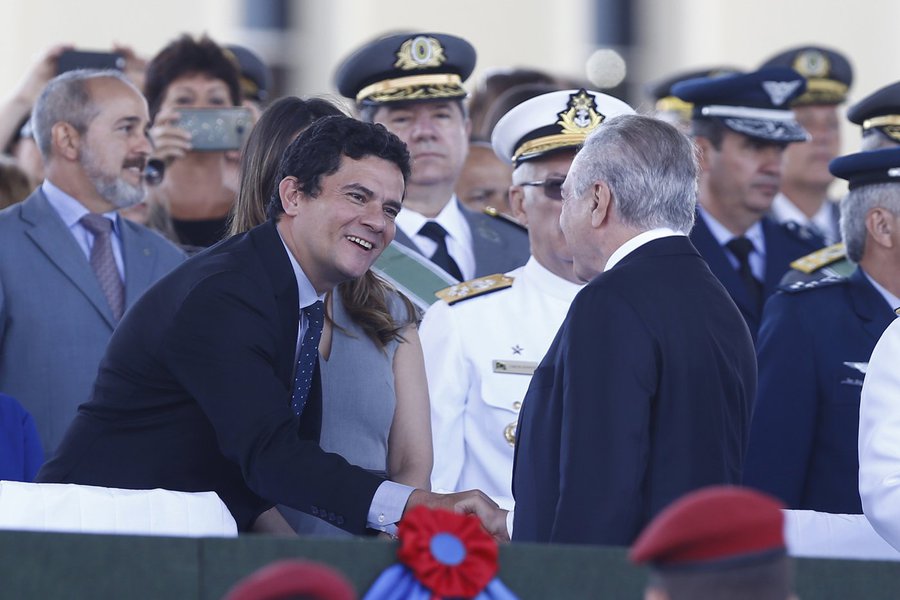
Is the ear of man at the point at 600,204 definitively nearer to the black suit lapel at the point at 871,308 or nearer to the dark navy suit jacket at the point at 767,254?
the black suit lapel at the point at 871,308

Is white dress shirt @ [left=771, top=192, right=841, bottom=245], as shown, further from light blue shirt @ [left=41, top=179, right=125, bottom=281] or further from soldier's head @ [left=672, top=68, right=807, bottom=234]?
light blue shirt @ [left=41, top=179, right=125, bottom=281]

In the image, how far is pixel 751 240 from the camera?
5.72m

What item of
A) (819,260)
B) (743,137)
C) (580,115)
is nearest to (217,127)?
(580,115)

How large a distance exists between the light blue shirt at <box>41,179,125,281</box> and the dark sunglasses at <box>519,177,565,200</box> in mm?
1316

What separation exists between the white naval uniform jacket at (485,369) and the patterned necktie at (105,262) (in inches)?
38.7

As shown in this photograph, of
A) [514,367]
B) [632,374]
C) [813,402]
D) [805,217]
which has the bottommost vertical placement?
[805,217]

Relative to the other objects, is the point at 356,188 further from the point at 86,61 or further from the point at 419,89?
the point at 86,61

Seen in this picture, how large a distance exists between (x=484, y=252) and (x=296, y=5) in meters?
3.69

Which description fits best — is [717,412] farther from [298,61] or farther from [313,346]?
[298,61]

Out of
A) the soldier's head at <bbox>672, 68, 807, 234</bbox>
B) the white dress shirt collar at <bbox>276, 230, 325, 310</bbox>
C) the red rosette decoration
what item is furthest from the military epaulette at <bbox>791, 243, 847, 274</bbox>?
the red rosette decoration

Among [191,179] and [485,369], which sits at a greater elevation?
[191,179]

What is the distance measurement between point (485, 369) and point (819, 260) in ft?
4.55

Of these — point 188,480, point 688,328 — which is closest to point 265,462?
point 188,480

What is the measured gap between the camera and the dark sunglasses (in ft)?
14.2
